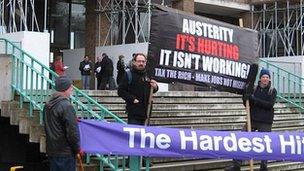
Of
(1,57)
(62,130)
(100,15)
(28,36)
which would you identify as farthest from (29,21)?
(62,130)

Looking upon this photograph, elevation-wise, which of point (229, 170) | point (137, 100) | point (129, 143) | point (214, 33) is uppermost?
point (214, 33)

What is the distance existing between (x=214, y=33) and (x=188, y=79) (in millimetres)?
874

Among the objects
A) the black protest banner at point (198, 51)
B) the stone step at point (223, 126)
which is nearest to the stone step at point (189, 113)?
the stone step at point (223, 126)

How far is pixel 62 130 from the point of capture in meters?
6.69

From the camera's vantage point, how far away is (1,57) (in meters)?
10.1

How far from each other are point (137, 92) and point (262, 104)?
217 cm

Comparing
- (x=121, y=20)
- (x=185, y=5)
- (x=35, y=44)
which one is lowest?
(x=35, y=44)

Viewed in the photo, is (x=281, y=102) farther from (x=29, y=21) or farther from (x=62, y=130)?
(x=62, y=130)

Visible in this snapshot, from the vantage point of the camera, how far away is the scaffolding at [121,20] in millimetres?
21953

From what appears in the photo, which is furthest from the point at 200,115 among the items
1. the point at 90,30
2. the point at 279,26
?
the point at 279,26

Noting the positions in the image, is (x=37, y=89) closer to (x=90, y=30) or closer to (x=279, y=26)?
(x=90, y=30)

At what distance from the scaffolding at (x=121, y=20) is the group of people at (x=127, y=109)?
42.7ft

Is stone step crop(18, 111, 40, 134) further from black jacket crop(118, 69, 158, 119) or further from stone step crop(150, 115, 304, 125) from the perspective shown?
stone step crop(150, 115, 304, 125)

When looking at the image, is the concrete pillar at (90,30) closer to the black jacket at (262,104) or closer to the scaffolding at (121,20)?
the scaffolding at (121,20)
